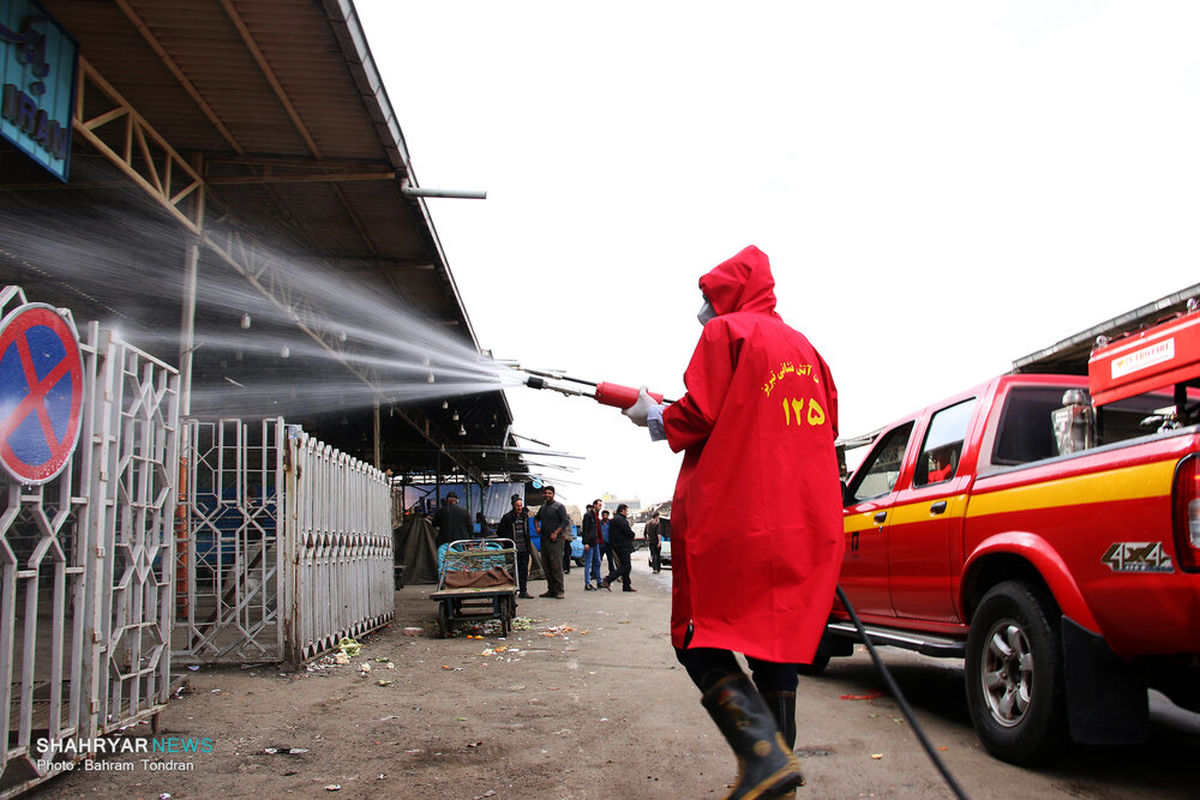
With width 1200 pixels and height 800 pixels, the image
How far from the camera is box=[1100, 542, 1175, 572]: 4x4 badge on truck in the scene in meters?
3.45

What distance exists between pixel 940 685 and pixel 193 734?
5.43 meters

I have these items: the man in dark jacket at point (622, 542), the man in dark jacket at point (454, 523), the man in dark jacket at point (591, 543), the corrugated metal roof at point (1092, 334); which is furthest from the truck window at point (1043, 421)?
the man in dark jacket at point (591, 543)

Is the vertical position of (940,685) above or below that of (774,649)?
below

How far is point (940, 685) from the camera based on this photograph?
23.0 feet

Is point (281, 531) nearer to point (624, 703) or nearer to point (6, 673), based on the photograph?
point (624, 703)

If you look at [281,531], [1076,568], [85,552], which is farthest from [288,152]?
[1076,568]

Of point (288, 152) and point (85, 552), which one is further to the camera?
point (288, 152)

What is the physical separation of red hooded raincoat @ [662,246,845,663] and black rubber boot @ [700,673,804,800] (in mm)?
148

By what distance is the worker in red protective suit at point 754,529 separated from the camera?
2654 mm

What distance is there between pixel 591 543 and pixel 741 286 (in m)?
17.3

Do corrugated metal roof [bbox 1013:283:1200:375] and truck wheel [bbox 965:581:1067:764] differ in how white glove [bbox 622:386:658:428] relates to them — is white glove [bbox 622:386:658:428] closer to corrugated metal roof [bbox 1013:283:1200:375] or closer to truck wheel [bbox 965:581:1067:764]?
truck wheel [bbox 965:581:1067:764]

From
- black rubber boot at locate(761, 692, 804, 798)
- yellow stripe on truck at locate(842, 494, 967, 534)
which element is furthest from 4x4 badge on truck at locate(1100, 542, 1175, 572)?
black rubber boot at locate(761, 692, 804, 798)

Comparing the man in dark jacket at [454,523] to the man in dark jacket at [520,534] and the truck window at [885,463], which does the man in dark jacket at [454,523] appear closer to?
the man in dark jacket at [520,534]

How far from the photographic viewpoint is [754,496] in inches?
108
